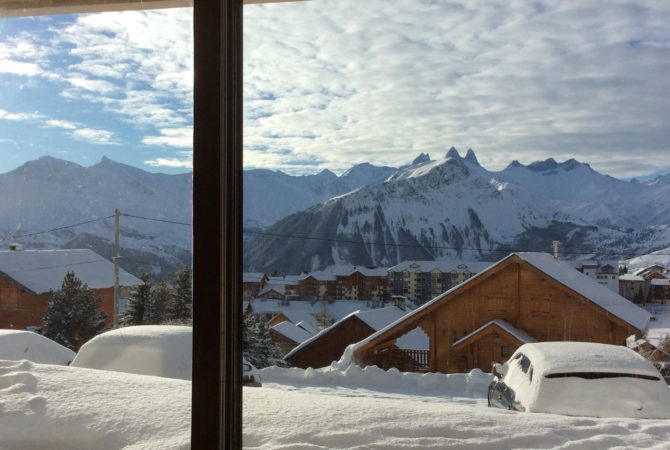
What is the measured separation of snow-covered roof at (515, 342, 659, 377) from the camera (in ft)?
4.45

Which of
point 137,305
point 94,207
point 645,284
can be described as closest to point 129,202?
point 94,207

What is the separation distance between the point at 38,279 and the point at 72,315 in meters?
0.14

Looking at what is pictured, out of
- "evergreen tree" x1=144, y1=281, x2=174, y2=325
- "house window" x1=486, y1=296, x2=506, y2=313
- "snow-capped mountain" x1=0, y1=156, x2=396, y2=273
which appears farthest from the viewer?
"evergreen tree" x1=144, y1=281, x2=174, y2=325

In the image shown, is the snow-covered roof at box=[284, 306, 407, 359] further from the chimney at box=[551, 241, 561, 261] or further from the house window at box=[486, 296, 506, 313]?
the chimney at box=[551, 241, 561, 261]

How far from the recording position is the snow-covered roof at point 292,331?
152cm

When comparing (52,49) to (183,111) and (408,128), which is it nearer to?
(183,111)

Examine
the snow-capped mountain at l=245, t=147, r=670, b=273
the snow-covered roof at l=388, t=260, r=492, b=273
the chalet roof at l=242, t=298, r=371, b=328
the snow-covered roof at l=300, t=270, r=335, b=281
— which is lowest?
the chalet roof at l=242, t=298, r=371, b=328

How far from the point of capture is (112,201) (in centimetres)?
172

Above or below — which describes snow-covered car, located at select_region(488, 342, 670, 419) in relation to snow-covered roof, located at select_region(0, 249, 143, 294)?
below

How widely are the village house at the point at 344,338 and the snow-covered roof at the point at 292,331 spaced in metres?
0.01

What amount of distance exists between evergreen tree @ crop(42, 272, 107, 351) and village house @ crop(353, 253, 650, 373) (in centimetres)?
79

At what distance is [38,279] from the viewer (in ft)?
5.71

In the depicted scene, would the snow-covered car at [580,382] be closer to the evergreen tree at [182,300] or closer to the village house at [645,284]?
the village house at [645,284]

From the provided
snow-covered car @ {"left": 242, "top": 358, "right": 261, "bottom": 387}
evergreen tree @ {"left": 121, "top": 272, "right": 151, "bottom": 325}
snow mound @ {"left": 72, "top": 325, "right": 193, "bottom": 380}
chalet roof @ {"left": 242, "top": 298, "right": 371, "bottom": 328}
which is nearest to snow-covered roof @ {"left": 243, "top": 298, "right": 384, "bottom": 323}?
chalet roof @ {"left": 242, "top": 298, "right": 371, "bottom": 328}
